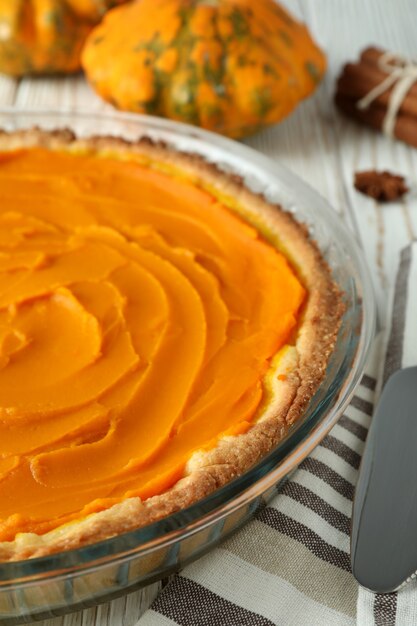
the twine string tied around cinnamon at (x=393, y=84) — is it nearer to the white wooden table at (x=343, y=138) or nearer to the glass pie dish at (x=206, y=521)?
the white wooden table at (x=343, y=138)

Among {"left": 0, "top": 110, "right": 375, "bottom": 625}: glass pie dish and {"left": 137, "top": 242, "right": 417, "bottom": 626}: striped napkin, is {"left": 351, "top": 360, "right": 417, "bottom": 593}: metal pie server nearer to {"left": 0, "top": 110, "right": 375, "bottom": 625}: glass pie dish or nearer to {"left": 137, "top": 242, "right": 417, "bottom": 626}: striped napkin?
{"left": 137, "top": 242, "right": 417, "bottom": 626}: striped napkin

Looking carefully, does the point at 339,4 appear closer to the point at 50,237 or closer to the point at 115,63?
the point at 115,63

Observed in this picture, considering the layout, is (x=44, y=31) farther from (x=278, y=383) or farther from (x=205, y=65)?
(x=278, y=383)

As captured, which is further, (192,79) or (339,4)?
(339,4)

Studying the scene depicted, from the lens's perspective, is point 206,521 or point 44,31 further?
point 44,31

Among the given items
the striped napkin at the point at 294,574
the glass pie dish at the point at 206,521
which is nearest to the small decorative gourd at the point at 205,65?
the glass pie dish at the point at 206,521

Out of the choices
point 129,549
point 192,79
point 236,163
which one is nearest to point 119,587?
point 129,549

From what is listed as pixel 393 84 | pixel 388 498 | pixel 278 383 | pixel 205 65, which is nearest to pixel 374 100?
pixel 393 84
